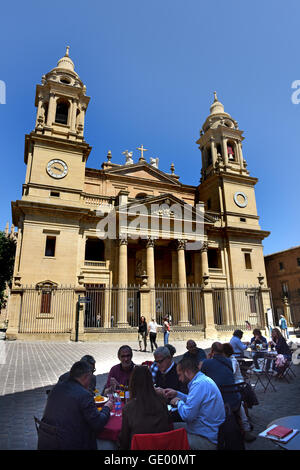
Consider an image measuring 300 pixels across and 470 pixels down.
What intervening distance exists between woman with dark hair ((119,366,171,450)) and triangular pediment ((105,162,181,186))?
2478 cm

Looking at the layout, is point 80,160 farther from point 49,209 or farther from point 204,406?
point 204,406

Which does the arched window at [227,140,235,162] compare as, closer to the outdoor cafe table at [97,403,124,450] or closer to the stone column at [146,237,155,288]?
the stone column at [146,237,155,288]

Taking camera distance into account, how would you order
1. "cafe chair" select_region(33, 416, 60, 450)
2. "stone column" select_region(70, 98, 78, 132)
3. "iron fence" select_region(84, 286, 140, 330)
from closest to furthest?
"cafe chair" select_region(33, 416, 60, 450) → "iron fence" select_region(84, 286, 140, 330) → "stone column" select_region(70, 98, 78, 132)

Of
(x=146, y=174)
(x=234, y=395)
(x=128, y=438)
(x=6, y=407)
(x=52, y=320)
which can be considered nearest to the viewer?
(x=128, y=438)

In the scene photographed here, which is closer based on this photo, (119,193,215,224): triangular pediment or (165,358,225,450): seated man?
(165,358,225,450): seated man

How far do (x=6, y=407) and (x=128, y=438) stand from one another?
12.4 feet

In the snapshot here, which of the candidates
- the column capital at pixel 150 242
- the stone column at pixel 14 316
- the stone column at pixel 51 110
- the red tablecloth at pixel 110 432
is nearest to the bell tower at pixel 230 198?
the column capital at pixel 150 242

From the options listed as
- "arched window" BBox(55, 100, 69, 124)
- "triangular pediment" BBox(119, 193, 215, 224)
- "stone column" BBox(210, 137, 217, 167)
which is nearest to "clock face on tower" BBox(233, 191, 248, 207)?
"stone column" BBox(210, 137, 217, 167)

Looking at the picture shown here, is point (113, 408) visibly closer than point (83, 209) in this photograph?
Yes

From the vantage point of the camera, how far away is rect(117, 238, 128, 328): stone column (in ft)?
62.4

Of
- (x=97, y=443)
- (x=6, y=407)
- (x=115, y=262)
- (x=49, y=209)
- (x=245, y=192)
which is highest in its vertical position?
(x=245, y=192)

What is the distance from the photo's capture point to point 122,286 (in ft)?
66.4

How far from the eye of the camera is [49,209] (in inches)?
797
